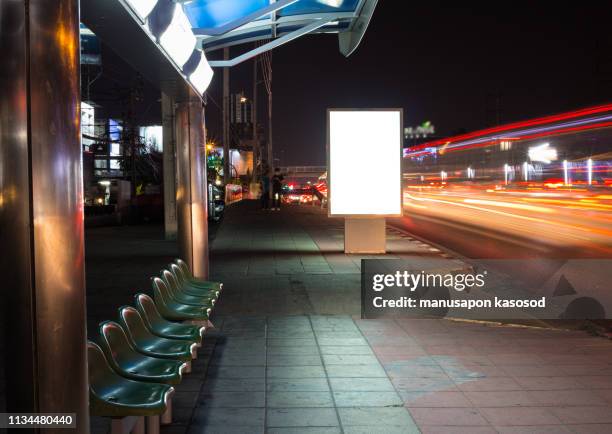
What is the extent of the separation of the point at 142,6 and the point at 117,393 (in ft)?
8.14

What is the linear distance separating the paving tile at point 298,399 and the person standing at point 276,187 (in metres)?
28.0

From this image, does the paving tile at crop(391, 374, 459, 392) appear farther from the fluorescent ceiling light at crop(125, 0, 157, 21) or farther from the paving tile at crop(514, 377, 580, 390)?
A: the fluorescent ceiling light at crop(125, 0, 157, 21)

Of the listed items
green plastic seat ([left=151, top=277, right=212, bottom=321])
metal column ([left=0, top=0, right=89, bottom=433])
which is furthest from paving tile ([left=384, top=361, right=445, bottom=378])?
metal column ([left=0, top=0, right=89, bottom=433])

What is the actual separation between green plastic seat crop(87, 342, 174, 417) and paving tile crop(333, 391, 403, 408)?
1.93 metres

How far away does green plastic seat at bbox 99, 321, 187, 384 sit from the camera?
4.30 meters

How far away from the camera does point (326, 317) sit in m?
9.30

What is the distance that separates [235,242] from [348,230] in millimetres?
4195

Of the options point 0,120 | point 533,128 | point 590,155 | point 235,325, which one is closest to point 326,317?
point 235,325

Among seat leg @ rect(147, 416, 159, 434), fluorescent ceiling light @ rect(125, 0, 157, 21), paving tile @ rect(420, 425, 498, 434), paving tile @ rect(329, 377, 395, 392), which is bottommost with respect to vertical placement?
paving tile @ rect(329, 377, 395, 392)

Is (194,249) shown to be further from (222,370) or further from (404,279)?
(404,279)

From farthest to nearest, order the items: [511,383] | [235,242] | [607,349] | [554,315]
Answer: [235,242], [554,315], [607,349], [511,383]

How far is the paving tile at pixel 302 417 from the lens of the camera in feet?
16.8

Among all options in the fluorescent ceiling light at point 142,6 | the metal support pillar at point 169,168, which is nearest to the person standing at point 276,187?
the metal support pillar at point 169,168

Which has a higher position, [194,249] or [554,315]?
[194,249]
